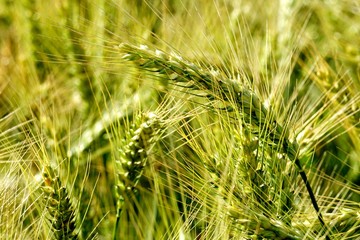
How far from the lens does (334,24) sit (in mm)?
1940

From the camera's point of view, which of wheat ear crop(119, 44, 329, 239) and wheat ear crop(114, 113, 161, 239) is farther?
wheat ear crop(114, 113, 161, 239)

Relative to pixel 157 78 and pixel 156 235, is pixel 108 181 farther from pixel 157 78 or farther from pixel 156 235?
pixel 157 78

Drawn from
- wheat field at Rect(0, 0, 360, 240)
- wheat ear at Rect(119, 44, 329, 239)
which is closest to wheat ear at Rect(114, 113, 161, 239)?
wheat field at Rect(0, 0, 360, 240)

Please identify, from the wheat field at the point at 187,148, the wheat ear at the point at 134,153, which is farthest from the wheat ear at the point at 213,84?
the wheat ear at the point at 134,153

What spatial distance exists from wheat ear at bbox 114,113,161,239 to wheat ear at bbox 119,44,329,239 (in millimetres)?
140

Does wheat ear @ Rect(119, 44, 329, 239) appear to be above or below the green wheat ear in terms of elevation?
above

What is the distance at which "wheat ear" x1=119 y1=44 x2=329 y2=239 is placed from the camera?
Answer: 106 centimetres

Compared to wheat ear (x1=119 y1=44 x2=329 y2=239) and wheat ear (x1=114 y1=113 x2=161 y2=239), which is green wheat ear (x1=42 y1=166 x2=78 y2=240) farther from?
wheat ear (x1=119 y1=44 x2=329 y2=239)

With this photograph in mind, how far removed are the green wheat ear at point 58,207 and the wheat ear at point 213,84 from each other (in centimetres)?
20

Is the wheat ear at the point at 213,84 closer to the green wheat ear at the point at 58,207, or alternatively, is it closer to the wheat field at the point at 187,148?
the wheat field at the point at 187,148

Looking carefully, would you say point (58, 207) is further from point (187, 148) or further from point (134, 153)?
point (187, 148)

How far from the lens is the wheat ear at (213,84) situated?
1.06 metres

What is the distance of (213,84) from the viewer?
1.07 meters

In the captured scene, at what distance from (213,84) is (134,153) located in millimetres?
206
